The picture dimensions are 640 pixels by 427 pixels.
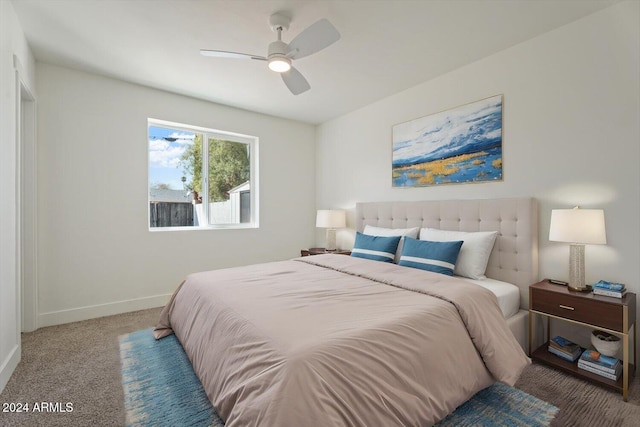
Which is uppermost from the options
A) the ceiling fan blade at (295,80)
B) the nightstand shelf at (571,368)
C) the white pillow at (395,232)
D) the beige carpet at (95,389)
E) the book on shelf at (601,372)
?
the ceiling fan blade at (295,80)

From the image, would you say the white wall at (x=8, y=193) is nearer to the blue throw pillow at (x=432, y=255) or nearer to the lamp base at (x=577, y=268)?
the blue throw pillow at (x=432, y=255)

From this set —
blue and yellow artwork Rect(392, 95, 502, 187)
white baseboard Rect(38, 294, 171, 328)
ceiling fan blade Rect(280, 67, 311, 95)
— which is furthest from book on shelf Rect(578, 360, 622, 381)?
white baseboard Rect(38, 294, 171, 328)

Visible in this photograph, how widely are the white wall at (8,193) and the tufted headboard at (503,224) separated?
136 inches

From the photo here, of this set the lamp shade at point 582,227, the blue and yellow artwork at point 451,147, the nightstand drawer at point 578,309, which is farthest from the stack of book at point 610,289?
the blue and yellow artwork at point 451,147

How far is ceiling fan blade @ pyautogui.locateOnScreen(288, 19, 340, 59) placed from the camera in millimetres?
1901

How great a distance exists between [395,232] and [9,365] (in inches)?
131

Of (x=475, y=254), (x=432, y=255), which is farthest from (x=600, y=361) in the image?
(x=432, y=255)

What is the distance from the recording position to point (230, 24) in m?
2.29

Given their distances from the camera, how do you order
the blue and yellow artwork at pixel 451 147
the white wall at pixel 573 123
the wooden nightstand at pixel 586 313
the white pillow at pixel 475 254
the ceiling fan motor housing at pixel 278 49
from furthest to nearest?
the blue and yellow artwork at pixel 451 147 → the white pillow at pixel 475 254 → the ceiling fan motor housing at pixel 278 49 → the white wall at pixel 573 123 → the wooden nightstand at pixel 586 313

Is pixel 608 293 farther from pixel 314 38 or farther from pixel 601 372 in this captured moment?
pixel 314 38

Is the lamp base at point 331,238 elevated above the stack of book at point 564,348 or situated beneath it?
elevated above

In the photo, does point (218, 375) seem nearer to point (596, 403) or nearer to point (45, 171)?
point (596, 403)

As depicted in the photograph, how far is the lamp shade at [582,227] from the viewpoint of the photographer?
6.48 feet

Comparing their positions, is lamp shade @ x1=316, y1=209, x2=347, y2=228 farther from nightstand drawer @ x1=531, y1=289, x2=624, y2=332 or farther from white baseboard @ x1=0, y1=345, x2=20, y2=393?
white baseboard @ x1=0, y1=345, x2=20, y2=393
